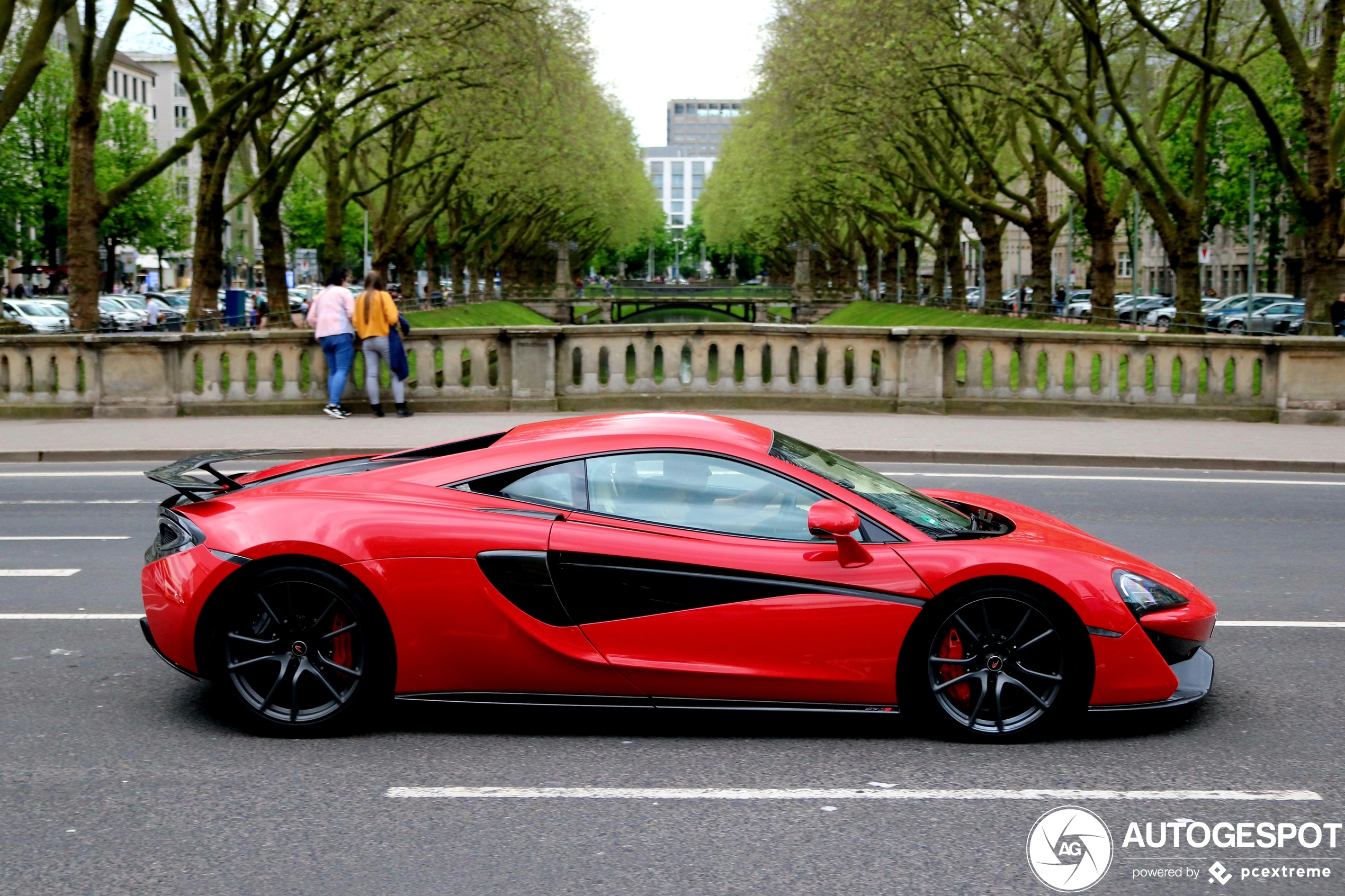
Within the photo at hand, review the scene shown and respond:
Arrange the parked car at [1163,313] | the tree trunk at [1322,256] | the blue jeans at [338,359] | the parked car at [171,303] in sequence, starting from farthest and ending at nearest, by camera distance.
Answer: the parked car at [1163,313], the parked car at [171,303], the tree trunk at [1322,256], the blue jeans at [338,359]

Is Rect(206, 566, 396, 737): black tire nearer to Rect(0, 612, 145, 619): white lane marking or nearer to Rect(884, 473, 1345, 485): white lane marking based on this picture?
Rect(0, 612, 145, 619): white lane marking

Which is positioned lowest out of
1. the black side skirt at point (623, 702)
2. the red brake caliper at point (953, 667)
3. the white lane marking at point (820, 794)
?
the white lane marking at point (820, 794)

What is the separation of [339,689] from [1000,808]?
7.85 feet

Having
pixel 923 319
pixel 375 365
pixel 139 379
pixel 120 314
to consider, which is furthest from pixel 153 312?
pixel 375 365

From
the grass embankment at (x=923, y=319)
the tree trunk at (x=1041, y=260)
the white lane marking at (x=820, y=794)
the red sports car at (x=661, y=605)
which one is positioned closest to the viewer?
the white lane marking at (x=820, y=794)

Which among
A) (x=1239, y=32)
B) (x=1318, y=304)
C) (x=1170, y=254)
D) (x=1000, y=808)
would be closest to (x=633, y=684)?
(x=1000, y=808)

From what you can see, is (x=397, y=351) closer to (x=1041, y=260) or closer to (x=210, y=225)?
(x=210, y=225)

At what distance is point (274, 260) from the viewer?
104ft

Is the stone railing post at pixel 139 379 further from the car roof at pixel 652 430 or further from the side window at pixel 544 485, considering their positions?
the side window at pixel 544 485

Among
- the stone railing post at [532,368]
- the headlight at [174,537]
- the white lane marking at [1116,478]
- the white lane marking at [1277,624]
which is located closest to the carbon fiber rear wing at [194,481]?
the headlight at [174,537]

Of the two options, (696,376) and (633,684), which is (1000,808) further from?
A: (696,376)

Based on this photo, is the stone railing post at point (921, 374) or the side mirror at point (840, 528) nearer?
the side mirror at point (840, 528)

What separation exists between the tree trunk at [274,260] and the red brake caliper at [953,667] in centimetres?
2798
